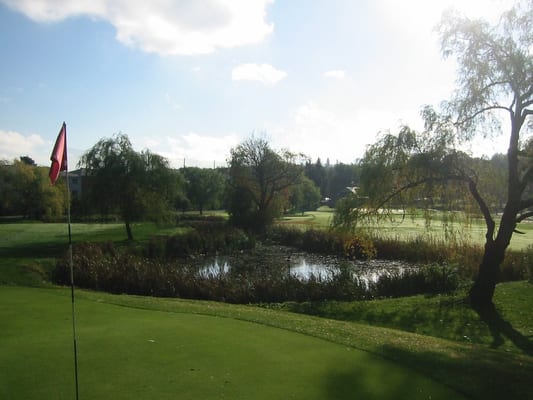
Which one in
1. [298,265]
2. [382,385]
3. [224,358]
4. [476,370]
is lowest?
[298,265]

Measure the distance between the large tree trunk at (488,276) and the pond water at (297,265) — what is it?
7.20 metres

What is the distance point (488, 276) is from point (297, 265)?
13.8 m

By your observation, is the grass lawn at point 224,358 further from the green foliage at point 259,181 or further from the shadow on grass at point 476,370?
the green foliage at point 259,181

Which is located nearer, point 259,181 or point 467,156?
point 467,156

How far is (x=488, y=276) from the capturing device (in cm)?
1455

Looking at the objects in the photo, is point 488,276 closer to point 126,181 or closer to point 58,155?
point 58,155

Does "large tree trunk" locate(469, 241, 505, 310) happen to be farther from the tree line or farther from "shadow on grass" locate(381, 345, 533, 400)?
"shadow on grass" locate(381, 345, 533, 400)

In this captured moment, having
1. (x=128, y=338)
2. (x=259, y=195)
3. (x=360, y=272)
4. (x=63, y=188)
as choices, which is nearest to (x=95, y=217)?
(x=259, y=195)

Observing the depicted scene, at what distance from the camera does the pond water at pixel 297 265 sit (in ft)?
77.1

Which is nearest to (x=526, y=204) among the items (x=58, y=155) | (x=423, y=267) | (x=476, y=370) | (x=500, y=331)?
(x=500, y=331)

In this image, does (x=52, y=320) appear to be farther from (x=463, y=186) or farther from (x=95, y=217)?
(x=95, y=217)

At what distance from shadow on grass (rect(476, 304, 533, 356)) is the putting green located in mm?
5894

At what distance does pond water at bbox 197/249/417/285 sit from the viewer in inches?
925

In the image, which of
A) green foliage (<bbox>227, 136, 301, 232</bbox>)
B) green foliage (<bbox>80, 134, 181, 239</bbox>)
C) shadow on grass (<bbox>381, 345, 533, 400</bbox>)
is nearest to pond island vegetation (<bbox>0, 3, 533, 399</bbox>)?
shadow on grass (<bbox>381, 345, 533, 400</bbox>)
